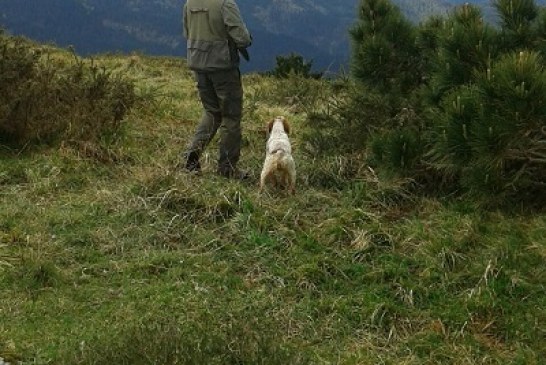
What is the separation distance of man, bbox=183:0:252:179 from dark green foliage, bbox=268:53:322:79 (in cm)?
982

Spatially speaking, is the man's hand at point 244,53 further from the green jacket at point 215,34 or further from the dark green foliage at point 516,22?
the dark green foliage at point 516,22

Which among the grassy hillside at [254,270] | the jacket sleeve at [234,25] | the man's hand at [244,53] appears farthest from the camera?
the man's hand at [244,53]

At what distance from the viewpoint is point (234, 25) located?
640 centimetres

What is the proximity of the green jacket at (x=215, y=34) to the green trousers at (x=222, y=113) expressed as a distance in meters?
0.12

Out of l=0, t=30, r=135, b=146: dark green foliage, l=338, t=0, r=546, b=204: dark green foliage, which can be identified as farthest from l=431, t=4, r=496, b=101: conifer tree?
l=0, t=30, r=135, b=146: dark green foliage

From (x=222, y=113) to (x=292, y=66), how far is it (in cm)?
1148

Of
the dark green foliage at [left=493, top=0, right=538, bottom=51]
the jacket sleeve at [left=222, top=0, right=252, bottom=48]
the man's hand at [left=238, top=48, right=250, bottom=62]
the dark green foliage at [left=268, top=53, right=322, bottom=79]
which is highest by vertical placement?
the dark green foliage at [left=493, top=0, right=538, bottom=51]

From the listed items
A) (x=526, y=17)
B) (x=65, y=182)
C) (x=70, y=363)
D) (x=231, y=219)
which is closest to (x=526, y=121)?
(x=526, y=17)

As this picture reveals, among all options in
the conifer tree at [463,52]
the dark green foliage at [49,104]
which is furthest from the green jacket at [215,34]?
the conifer tree at [463,52]

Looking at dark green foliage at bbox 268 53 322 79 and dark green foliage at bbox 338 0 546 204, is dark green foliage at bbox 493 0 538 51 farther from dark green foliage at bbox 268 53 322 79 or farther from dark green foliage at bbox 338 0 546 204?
dark green foliage at bbox 268 53 322 79

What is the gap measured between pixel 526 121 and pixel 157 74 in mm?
10732

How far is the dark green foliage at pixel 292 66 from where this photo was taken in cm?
1723

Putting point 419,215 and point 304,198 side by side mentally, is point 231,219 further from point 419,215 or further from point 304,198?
point 419,215

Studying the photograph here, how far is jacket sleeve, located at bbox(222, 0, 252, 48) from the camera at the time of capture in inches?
252
